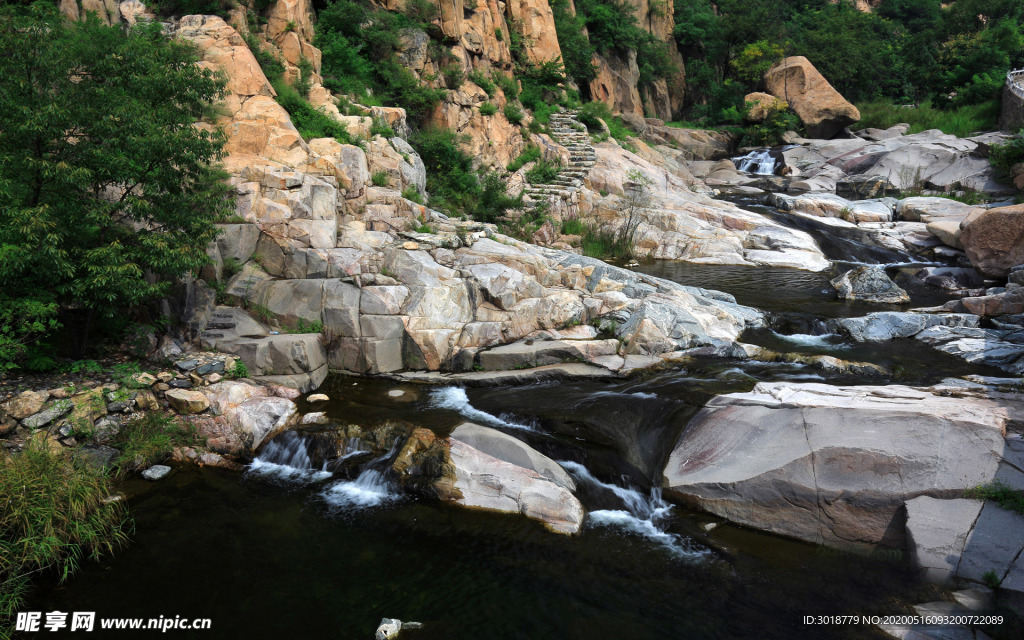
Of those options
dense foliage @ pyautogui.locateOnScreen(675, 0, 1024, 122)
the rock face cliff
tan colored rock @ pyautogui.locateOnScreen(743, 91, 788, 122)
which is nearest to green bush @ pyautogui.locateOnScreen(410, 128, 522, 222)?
the rock face cliff

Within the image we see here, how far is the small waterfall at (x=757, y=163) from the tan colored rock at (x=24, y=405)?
111 feet

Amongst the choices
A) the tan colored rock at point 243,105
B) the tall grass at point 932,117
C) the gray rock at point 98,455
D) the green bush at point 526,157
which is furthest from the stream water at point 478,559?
the tall grass at point 932,117

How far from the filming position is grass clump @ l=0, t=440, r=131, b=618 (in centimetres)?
608

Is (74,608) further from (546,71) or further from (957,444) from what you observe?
(546,71)

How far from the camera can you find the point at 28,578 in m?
6.09

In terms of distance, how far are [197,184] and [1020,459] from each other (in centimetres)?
1257

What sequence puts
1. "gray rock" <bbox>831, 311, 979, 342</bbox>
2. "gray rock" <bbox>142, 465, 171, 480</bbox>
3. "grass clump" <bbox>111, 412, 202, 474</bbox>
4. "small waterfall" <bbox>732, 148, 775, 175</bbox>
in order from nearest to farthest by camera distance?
"gray rock" <bbox>142, 465, 171, 480</bbox> < "grass clump" <bbox>111, 412, 202, 474</bbox> < "gray rock" <bbox>831, 311, 979, 342</bbox> < "small waterfall" <bbox>732, 148, 775, 175</bbox>

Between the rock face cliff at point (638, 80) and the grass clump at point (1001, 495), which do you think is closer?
the grass clump at point (1001, 495)

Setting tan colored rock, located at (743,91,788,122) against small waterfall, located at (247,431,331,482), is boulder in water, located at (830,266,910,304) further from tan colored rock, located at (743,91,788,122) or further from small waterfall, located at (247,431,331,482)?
tan colored rock, located at (743,91,788,122)

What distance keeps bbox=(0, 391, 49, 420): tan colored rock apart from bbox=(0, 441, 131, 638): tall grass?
3.92ft

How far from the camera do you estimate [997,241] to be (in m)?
16.8

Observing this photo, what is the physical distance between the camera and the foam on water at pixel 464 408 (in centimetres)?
945

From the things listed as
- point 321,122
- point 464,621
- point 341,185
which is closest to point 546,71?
point 321,122

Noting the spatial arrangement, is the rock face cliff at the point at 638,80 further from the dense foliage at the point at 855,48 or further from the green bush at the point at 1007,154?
the green bush at the point at 1007,154
